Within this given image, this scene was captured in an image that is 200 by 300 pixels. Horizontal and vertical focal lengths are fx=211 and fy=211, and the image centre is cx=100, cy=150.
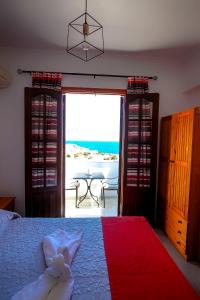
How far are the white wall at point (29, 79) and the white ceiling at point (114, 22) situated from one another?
20cm

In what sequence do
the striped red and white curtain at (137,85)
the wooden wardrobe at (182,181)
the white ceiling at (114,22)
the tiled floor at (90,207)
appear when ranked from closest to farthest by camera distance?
1. the white ceiling at (114,22)
2. the wooden wardrobe at (182,181)
3. the striped red and white curtain at (137,85)
4. the tiled floor at (90,207)

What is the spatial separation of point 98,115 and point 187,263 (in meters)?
3.94

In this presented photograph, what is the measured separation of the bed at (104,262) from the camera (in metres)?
1.19

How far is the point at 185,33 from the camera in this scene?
243 centimetres

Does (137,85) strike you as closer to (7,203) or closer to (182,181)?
(182,181)

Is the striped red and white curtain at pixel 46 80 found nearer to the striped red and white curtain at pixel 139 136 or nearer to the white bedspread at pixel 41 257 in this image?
the striped red and white curtain at pixel 139 136

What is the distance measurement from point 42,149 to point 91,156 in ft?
9.52

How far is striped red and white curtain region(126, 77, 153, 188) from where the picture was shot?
10.3 ft

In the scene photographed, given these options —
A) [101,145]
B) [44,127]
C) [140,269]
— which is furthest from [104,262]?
[101,145]

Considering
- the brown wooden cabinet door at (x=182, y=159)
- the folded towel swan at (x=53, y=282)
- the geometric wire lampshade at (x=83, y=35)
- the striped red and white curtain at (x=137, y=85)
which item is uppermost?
the geometric wire lampshade at (x=83, y=35)

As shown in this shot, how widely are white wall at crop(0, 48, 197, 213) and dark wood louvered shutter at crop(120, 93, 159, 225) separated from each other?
12.6 inches

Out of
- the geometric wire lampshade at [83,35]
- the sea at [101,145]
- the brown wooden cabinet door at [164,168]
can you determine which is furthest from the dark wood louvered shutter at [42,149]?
the sea at [101,145]

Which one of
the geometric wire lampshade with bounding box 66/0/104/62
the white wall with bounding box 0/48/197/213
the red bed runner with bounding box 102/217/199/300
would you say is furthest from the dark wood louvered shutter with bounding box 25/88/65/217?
the red bed runner with bounding box 102/217/199/300

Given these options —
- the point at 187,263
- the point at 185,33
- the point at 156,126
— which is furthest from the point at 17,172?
the point at 185,33
